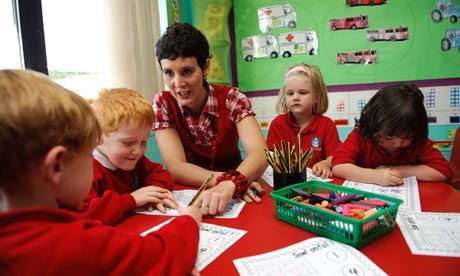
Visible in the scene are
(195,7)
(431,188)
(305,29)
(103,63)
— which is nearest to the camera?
(431,188)

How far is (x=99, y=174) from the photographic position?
2.83 ft

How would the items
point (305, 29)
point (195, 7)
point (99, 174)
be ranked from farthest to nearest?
point (305, 29) → point (195, 7) → point (99, 174)

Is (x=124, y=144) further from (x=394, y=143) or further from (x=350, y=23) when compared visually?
(x=350, y=23)

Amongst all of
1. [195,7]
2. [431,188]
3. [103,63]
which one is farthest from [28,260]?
[195,7]

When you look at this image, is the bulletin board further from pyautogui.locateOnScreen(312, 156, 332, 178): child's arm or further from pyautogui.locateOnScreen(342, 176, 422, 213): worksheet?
pyautogui.locateOnScreen(342, 176, 422, 213): worksheet

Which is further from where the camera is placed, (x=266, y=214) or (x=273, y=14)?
(x=273, y=14)

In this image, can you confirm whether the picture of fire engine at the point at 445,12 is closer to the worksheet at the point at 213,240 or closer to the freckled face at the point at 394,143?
the freckled face at the point at 394,143

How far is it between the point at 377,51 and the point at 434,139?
2.47ft

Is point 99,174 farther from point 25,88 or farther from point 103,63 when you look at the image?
point 103,63

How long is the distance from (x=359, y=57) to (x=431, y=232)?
201 centimetres

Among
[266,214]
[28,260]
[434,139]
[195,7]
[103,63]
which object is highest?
[195,7]

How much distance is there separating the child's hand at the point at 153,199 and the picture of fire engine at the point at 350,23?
80.8 inches

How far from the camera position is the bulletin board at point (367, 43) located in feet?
7.39

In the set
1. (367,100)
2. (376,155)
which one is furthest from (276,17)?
(376,155)
